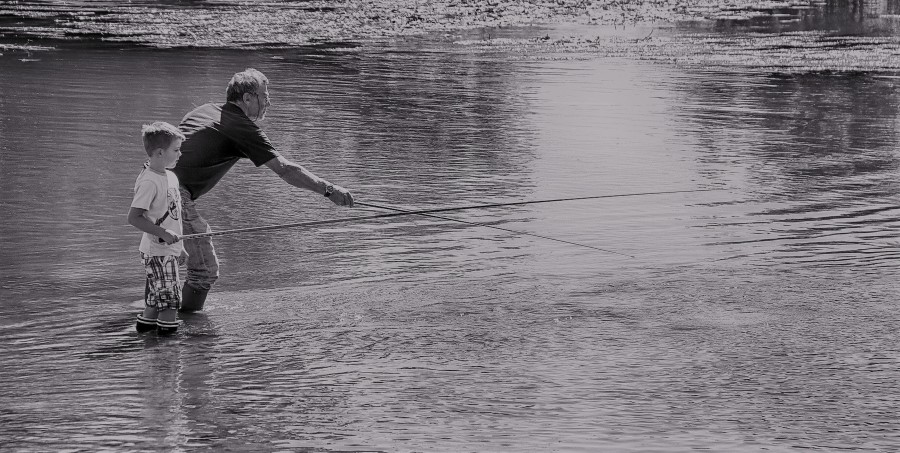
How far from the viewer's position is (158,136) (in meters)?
6.20

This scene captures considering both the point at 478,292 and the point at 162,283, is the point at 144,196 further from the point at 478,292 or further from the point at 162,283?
the point at 478,292

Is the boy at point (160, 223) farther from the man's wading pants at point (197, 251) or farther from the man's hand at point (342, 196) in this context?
the man's hand at point (342, 196)

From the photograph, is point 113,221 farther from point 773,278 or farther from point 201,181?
point 773,278

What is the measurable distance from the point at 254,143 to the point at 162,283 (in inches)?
31.8

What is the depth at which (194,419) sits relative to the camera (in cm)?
527

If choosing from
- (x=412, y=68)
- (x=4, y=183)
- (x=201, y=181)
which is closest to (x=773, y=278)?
(x=201, y=181)

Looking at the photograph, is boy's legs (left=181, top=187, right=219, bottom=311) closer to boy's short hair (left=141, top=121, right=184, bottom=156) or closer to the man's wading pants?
the man's wading pants

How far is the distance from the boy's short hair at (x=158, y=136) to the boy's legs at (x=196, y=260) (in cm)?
60

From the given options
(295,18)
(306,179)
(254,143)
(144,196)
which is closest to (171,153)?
(144,196)

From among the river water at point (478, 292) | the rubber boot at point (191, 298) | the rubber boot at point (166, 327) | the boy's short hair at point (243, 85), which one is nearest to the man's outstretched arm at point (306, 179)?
the boy's short hair at point (243, 85)

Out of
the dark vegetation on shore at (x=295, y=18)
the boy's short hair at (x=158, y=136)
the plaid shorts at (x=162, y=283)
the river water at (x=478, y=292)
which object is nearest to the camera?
the river water at (x=478, y=292)

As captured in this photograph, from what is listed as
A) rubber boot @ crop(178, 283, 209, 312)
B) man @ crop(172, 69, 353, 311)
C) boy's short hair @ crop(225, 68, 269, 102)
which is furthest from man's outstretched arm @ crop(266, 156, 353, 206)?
rubber boot @ crop(178, 283, 209, 312)

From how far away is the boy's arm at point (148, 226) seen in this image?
6.26m

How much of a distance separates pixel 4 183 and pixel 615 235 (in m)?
4.63
